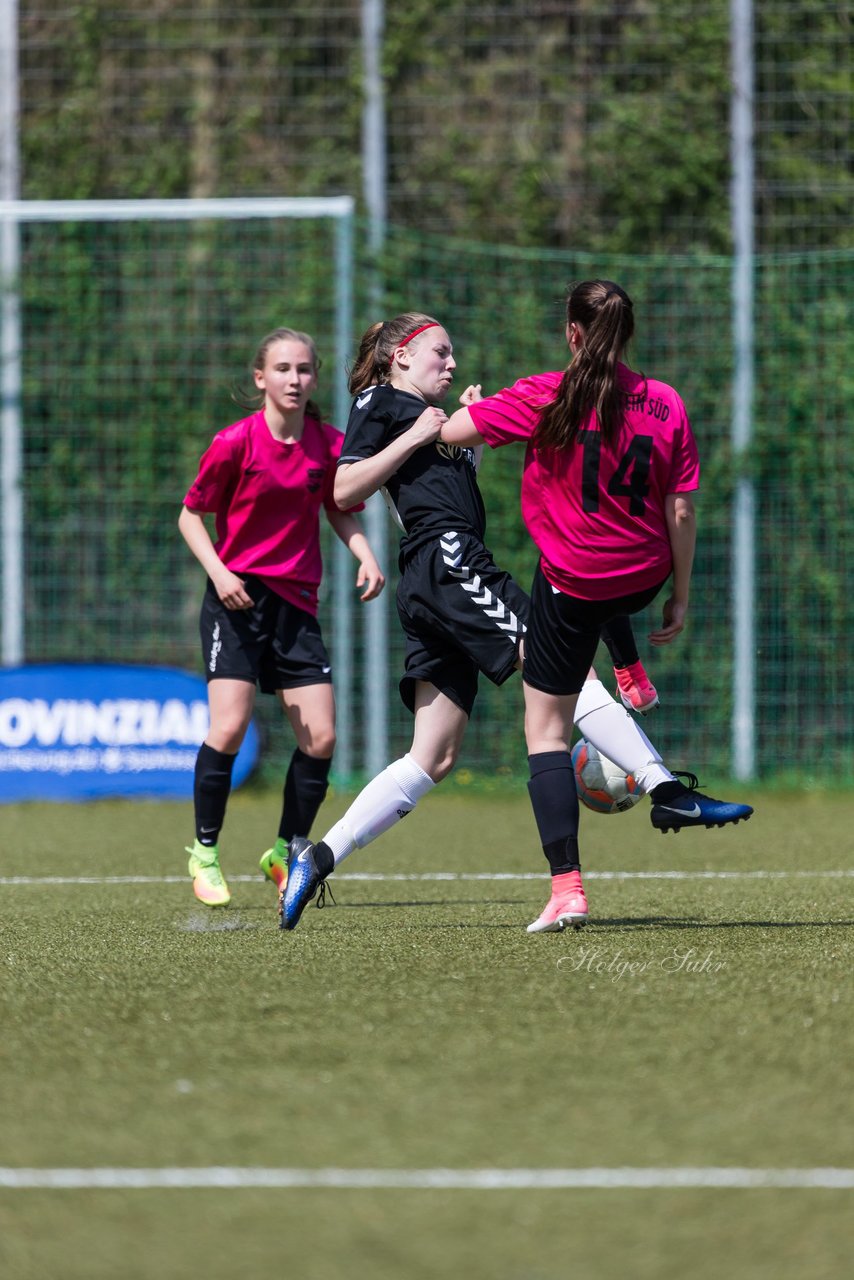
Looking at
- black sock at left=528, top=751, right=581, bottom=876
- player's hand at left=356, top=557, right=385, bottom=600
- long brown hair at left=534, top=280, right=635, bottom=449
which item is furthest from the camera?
player's hand at left=356, top=557, right=385, bottom=600

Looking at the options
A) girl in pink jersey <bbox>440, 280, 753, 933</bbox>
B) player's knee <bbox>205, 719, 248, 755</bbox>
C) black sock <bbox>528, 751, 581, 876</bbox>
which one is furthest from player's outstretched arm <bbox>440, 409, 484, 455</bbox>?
player's knee <bbox>205, 719, 248, 755</bbox>

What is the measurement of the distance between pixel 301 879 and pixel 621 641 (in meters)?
1.07

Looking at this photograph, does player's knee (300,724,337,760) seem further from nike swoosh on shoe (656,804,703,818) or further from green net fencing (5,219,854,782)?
green net fencing (5,219,854,782)

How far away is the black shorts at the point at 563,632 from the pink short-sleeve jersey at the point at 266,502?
46.6 inches

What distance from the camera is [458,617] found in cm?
486

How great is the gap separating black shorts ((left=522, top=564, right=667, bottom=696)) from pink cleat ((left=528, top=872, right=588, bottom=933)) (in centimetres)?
47

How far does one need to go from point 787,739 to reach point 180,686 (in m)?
3.43

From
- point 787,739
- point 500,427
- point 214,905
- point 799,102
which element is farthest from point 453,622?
point 799,102

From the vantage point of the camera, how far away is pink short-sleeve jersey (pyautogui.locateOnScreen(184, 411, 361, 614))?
18.7 feet

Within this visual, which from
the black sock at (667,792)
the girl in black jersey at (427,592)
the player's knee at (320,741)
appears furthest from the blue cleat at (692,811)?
the player's knee at (320,741)

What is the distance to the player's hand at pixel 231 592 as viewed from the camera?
18.0 ft

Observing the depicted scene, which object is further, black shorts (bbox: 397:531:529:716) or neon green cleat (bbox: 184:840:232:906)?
→ neon green cleat (bbox: 184:840:232:906)

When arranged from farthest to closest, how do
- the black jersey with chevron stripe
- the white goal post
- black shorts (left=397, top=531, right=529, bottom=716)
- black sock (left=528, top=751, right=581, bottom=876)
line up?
the white goal post → the black jersey with chevron stripe → black shorts (left=397, top=531, right=529, bottom=716) → black sock (left=528, top=751, right=581, bottom=876)

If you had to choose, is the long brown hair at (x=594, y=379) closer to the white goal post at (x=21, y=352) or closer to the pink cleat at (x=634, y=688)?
the pink cleat at (x=634, y=688)
